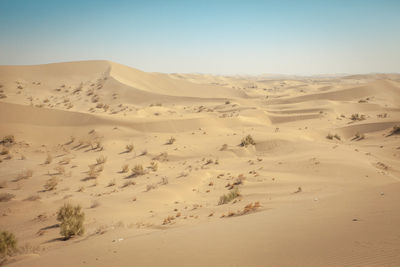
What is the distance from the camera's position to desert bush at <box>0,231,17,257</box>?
5.43 m

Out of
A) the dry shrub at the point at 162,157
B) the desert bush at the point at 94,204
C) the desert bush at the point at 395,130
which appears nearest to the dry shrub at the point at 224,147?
the dry shrub at the point at 162,157

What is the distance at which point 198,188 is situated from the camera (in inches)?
424

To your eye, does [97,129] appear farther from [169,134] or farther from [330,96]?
[330,96]

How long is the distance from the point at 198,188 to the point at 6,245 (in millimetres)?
6755

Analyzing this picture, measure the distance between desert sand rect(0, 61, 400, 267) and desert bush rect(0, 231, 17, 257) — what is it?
0.22 metres

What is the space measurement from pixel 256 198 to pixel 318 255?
5156 mm

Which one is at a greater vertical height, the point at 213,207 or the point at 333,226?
the point at 333,226

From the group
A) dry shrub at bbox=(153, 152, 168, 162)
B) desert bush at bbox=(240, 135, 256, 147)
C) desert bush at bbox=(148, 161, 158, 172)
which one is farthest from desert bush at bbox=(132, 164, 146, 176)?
desert bush at bbox=(240, 135, 256, 147)

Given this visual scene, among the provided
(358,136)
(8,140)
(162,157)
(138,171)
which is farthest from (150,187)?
(358,136)

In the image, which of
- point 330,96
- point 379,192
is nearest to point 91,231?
point 379,192

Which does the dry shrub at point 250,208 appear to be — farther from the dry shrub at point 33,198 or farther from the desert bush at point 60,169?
the desert bush at point 60,169

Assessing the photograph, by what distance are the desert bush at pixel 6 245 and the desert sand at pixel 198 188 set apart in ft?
0.72

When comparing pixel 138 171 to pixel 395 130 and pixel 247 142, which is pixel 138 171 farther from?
pixel 395 130

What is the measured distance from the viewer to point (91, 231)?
6.71 m
